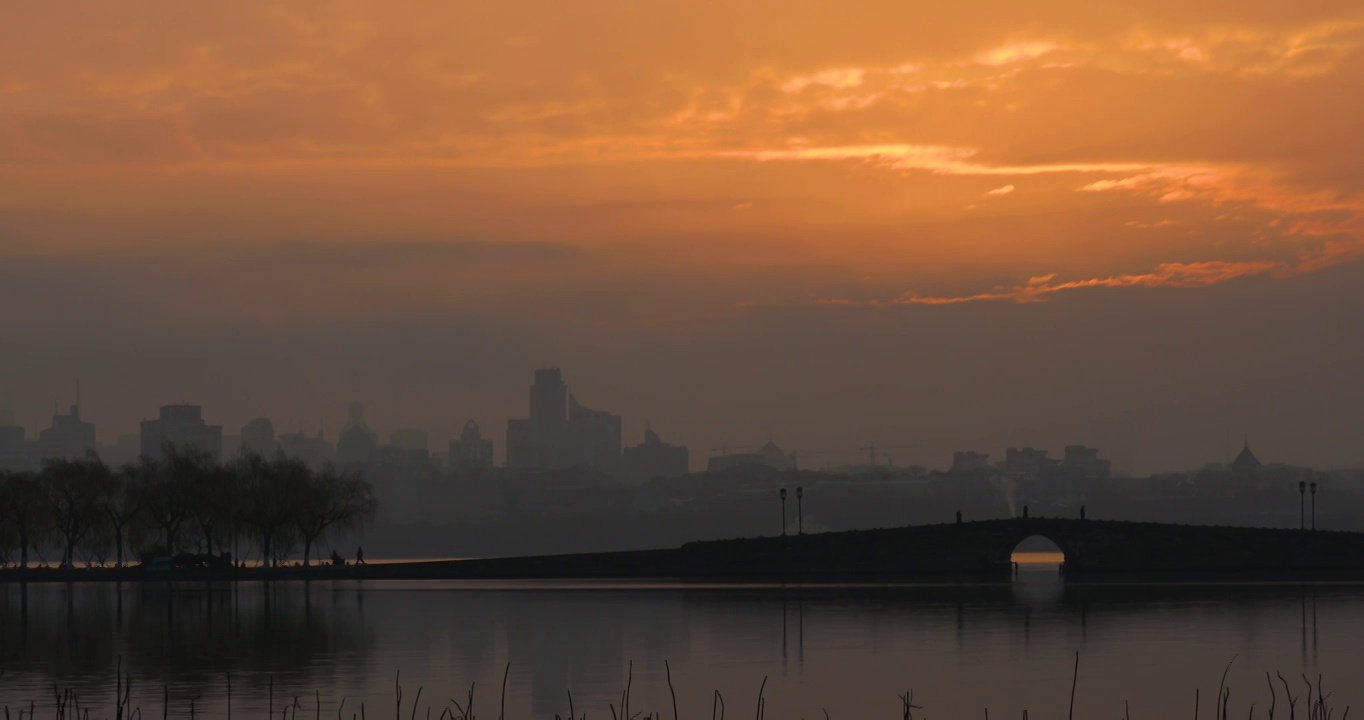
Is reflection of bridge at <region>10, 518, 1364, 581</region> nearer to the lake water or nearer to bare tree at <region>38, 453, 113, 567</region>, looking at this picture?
bare tree at <region>38, 453, 113, 567</region>

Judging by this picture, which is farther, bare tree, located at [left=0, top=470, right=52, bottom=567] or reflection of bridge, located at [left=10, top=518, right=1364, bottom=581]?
reflection of bridge, located at [left=10, top=518, right=1364, bottom=581]

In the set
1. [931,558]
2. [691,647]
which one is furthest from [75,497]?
[691,647]

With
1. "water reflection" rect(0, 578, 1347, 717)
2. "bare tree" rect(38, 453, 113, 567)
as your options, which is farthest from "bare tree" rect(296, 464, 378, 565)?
"water reflection" rect(0, 578, 1347, 717)

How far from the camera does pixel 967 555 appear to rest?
360ft

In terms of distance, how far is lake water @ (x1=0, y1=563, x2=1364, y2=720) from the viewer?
3700cm

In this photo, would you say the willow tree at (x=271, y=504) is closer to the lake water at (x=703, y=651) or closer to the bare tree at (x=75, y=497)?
the bare tree at (x=75, y=497)

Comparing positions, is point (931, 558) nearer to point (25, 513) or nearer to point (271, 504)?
point (271, 504)

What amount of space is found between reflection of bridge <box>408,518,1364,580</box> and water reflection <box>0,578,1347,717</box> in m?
26.6

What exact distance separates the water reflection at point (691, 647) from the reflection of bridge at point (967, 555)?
26.6m

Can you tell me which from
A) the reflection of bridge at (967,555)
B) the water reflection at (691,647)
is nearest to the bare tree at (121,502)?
the reflection of bridge at (967,555)

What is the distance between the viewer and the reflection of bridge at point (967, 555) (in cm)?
10512

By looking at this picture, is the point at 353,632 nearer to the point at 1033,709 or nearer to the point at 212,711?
the point at 212,711

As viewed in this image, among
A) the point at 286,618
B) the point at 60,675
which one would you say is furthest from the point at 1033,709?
the point at 286,618

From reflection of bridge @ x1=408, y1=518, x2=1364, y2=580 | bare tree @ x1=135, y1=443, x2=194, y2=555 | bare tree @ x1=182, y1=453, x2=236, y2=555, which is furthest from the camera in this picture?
reflection of bridge @ x1=408, y1=518, x2=1364, y2=580
